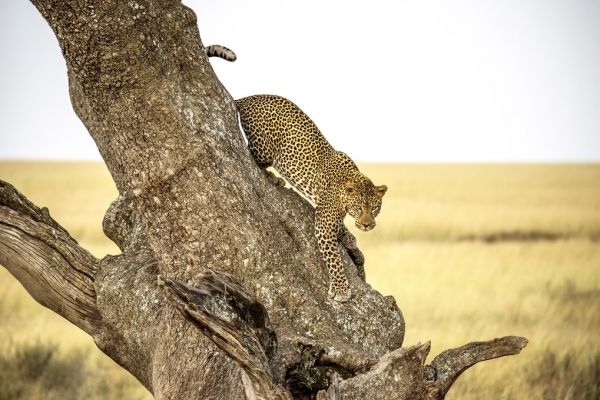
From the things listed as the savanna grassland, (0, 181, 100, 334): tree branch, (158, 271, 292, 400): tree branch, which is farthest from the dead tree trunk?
the savanna grassland

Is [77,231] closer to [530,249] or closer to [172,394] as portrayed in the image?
[530,249]

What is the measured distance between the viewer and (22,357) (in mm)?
11297

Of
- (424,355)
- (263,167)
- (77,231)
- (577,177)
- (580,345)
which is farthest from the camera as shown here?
(577,177)

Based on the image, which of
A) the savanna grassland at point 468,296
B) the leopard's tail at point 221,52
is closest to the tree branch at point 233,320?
the leopard's tail at point 221,52

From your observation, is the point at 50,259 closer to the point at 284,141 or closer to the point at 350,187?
the point at 284,141

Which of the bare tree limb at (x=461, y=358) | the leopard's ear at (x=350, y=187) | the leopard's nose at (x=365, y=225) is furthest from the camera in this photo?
the leopard's nose at (x=365, y=225)

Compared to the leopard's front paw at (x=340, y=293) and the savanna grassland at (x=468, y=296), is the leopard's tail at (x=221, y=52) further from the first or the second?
the savanna grassland at (x=468, y=296)

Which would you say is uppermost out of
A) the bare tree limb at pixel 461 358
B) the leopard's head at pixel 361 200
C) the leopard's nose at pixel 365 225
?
the leopard's head at pixel 361 200

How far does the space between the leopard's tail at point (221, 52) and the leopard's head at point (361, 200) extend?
1.44 metres

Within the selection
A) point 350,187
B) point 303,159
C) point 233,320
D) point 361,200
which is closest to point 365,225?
point 361,200

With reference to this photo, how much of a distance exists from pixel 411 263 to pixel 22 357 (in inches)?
347

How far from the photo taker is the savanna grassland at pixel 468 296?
10945mm

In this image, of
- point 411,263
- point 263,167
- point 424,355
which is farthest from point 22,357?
point 411,263

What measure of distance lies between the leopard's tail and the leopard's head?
4.73 ft
